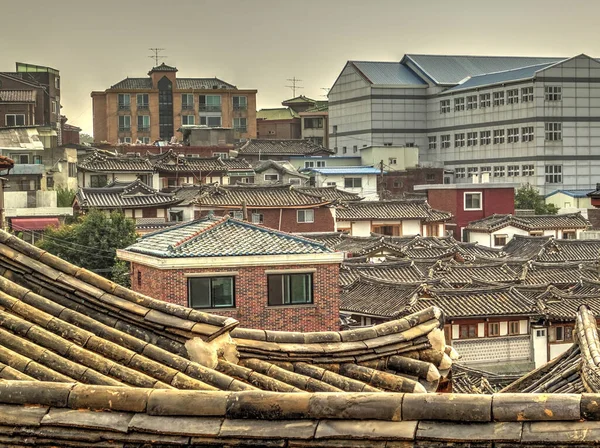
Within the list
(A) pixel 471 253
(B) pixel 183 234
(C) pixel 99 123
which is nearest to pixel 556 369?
(B) pixel 183 234

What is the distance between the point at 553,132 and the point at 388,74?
16.9m

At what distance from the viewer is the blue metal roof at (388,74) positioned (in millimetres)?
96875

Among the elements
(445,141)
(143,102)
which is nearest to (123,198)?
(445,141)

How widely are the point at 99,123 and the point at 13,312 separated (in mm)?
104098

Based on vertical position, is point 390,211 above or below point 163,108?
below

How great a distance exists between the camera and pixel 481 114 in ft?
305

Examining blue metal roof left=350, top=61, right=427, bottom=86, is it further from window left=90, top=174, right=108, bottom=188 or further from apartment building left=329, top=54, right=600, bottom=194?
window left=90, top=174, right=108, bottom=188

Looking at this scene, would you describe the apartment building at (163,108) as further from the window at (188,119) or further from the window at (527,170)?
the window at (527,170)

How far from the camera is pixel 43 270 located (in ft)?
28.1

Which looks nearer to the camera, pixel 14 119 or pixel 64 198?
pixel 64 198

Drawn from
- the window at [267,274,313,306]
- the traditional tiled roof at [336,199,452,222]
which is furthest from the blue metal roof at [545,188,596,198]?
the window at [267,274,313,306]

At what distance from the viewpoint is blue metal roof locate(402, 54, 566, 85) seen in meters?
100

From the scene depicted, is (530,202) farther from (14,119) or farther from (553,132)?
(14,119)

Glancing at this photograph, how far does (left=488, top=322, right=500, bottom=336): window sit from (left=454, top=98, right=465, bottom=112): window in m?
58.0
